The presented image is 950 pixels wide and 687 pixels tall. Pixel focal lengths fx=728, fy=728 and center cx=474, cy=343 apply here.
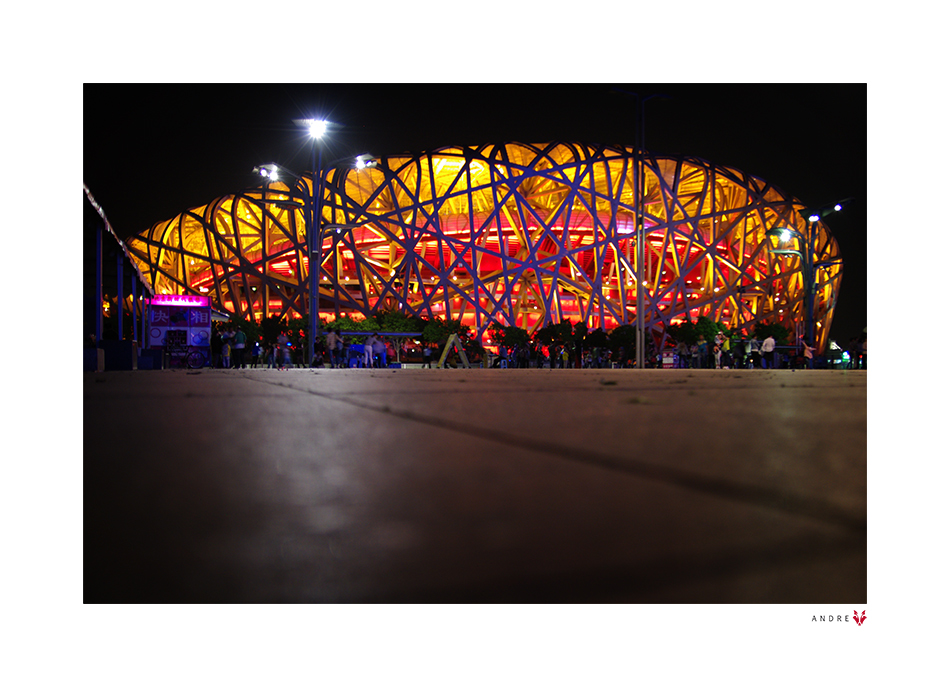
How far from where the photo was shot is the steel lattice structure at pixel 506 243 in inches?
2064

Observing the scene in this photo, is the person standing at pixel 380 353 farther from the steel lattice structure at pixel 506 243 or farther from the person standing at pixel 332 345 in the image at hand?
the steel lattice structure at pixel 506 243

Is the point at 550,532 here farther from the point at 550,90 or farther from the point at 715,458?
the point at 550,90

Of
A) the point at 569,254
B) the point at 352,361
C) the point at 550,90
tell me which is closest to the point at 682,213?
the point at 569,254

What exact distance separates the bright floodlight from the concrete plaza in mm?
19082

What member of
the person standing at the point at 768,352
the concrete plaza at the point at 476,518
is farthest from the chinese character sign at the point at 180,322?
the concrete plaza at the point at 476,518

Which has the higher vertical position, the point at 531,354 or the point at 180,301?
the point at 180,301

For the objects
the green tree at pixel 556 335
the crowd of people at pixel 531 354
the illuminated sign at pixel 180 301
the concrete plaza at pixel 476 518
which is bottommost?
the crowd of people at pixel 531 354

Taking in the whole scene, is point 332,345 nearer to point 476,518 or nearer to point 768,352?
point 768,352

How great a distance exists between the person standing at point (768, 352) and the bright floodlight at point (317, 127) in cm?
1526

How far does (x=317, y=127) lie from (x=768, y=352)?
16118mm

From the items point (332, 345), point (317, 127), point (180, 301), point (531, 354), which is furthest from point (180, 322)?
point (531, 354)

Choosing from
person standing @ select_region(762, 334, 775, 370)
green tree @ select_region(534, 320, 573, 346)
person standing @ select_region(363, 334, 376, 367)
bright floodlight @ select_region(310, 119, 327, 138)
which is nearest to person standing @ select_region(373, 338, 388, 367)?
person standing @ select_region(363, 334, 376, 367)

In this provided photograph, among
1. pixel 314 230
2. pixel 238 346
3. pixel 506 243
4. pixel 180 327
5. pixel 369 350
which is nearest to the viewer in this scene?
pixel 238 346

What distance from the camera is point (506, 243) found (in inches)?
2174
